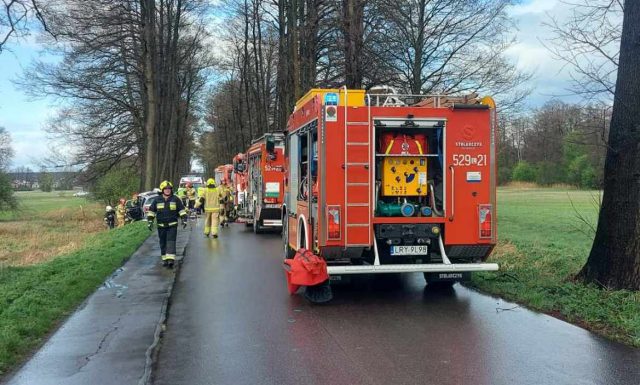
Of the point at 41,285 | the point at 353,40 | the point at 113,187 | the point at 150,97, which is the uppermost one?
the point at 150,97

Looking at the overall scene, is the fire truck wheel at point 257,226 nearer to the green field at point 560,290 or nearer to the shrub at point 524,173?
the green field at point 560,290

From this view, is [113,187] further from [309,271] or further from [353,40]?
[309,271]

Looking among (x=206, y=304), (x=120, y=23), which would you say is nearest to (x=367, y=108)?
(x=206, y=304)

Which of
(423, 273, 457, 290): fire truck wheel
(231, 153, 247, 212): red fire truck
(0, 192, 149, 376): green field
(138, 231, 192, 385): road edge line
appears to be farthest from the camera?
(231, 153, 247, 212): red fire truck

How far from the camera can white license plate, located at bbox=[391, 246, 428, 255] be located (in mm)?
8523

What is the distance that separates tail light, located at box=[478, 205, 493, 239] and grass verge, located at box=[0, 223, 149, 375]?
225 inches

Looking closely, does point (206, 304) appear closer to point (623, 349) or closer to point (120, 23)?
point (623, 349)

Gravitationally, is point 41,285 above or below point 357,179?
below

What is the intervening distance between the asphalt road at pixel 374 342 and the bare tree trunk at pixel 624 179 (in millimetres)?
1483

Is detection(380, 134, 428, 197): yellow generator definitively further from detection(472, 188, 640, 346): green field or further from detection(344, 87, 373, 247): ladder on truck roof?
detection(472, 188, 640, 346): green field

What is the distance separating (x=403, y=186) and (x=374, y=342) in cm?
306

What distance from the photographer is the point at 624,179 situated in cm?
800

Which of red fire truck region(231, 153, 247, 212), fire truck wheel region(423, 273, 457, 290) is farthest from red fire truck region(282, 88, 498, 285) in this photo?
red fire truck region(231, 153, 247, 212)

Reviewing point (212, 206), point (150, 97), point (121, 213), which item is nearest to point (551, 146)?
point (212, 206)
